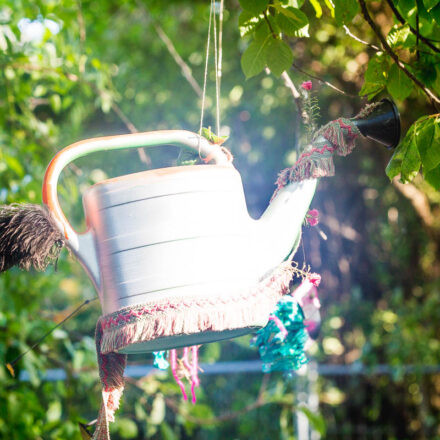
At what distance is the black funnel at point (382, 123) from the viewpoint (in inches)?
33.4

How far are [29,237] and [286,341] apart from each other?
0.51 m

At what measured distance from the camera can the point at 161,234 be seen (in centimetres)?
75

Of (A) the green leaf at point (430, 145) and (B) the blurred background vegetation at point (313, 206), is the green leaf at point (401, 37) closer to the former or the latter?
(A) the green leaf at point (430, 145)

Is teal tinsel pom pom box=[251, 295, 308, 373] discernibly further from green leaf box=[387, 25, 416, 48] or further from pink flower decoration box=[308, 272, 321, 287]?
green leaf box=[387, 25, 416, 48]

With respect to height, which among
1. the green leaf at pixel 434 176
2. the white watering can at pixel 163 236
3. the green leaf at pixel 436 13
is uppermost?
the green leaf at pixel 436 13

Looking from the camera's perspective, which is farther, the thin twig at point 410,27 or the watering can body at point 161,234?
the thin twig at point 410,27

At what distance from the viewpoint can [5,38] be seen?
5.70 ft

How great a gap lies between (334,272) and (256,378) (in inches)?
35.9

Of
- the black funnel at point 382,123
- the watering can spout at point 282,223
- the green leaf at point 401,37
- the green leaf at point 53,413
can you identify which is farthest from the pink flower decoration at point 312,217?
the green leaf at point 53,413

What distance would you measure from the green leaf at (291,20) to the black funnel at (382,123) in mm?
175

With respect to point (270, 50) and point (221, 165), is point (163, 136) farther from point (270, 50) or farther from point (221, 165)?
point (270, 50)

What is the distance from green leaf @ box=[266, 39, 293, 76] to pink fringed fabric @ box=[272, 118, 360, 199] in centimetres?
14

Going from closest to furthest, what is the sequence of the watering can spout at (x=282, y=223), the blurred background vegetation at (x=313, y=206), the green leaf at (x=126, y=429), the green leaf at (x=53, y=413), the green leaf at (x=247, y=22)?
the watering can spout at (x=282, y=223) → the green leaf at (x=247, y=22) → the green leaf at (x=53, y=413) → the green leaf at (x=126, y=429) → the blurred background vegetation at (x=313, y=206)

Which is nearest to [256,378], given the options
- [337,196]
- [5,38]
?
[337,196]
